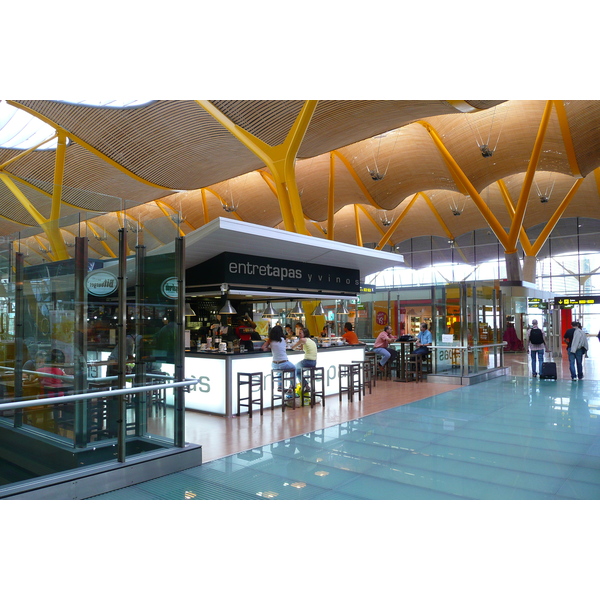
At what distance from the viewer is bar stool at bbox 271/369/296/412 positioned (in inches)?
331

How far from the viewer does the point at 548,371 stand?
12805 millimetres

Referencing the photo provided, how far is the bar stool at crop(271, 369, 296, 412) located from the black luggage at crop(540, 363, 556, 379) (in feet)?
24.7

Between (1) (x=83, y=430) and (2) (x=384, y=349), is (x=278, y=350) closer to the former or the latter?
(1) (x=83, y=430)

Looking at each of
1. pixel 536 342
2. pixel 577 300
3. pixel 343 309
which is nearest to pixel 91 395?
pixel 536 342

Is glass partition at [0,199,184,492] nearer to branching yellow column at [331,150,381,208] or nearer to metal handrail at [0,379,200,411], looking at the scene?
metal handrail at [0,379,200,411]

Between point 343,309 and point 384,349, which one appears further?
point 343,309

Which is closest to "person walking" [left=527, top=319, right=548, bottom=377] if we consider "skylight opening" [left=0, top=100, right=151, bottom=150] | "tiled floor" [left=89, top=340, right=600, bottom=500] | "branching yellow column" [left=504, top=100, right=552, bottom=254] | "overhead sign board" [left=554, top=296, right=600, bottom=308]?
"tiled floor" [left=89, top=340, right=600, bottom=500]

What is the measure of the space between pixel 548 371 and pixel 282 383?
8178 mm

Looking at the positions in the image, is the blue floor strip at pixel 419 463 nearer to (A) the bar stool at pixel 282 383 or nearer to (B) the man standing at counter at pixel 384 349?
(A) the bar stool at pixel 282 383

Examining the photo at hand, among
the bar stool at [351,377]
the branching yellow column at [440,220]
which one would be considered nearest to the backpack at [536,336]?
the bar stool at [351,377]

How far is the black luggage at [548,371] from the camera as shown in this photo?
41.9ft

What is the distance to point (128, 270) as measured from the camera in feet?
16.5
